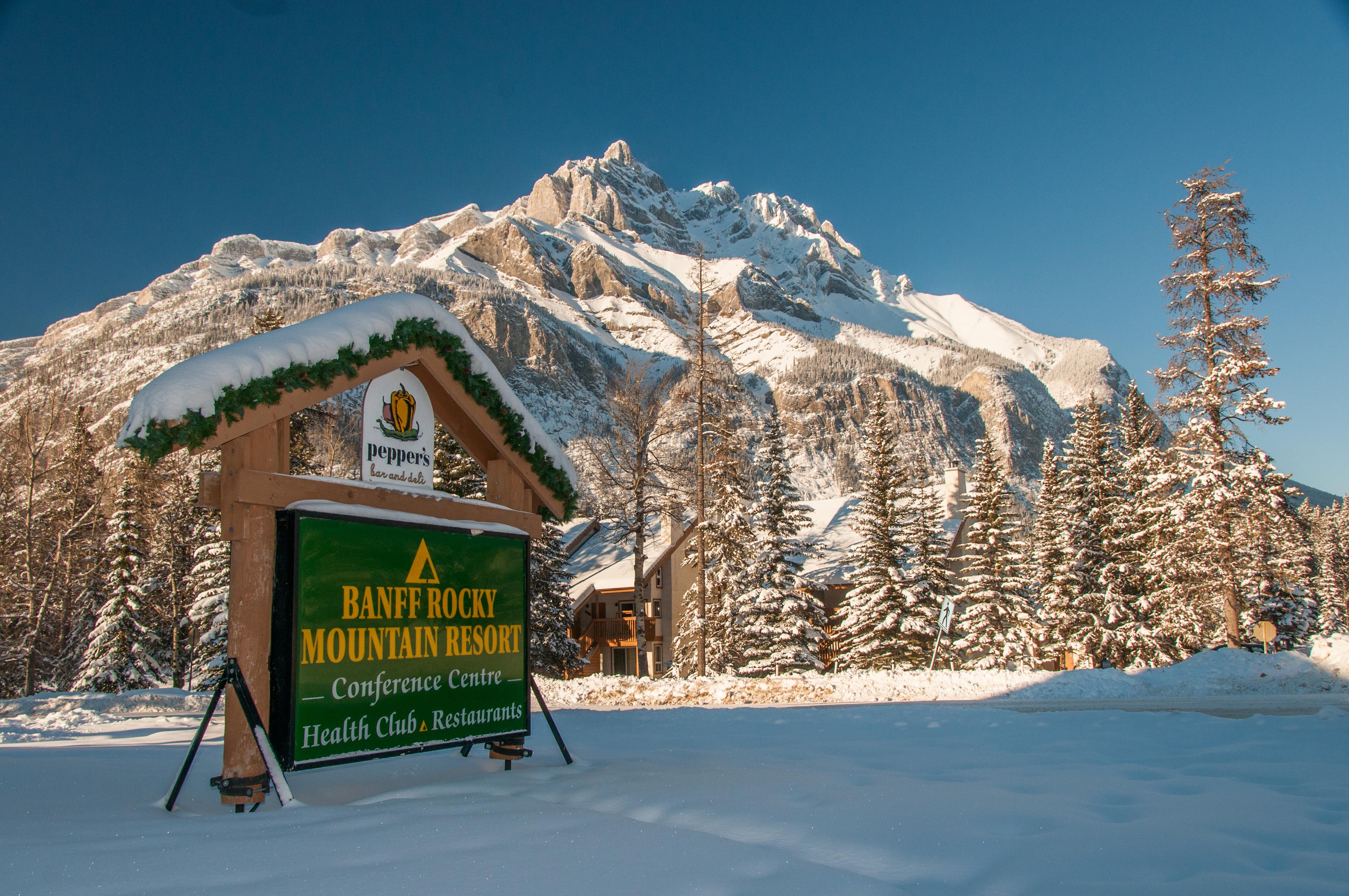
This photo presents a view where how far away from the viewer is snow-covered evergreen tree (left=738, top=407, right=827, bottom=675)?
26.3 metres

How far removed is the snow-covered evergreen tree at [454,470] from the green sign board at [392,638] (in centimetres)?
1772

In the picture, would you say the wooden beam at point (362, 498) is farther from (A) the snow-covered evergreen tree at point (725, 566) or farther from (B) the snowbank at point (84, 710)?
(A) the snow-covered evergreen tree at point (725, 566)

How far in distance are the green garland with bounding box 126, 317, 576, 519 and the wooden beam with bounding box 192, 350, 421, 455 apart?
0.04m

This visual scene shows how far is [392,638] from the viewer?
6.21 metres

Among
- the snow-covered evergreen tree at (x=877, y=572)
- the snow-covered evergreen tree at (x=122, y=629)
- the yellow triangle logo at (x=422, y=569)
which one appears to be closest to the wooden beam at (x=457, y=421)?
the yellow triangle logo at (x=422, y=569)

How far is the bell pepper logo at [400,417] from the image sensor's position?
262 inches

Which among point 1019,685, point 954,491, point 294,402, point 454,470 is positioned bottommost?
point 1019,685

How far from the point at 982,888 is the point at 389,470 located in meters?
5.08

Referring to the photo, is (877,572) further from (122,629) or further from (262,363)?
(122,629)

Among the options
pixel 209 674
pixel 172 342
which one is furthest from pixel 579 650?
pixel 172 342

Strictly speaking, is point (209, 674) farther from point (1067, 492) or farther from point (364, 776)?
point (1067, 492)

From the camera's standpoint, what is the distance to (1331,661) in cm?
1521

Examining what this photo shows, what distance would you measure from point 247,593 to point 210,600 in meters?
19.8

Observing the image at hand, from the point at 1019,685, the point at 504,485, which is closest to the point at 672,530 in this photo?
the point at 1019,685
